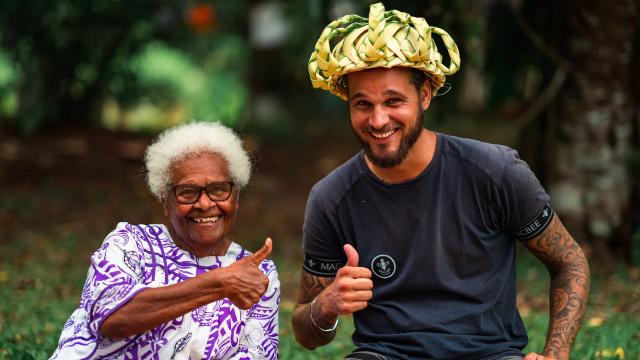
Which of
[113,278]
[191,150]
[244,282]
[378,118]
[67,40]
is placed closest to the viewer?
[244,282]

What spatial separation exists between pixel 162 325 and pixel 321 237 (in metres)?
0.70

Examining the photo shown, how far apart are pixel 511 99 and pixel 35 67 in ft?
14.7

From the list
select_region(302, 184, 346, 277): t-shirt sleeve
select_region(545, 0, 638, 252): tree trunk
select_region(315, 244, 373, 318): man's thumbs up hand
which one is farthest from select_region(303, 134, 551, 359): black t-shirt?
select_region(545, 0, 638, 252): tree trunk

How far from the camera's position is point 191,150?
383 cm

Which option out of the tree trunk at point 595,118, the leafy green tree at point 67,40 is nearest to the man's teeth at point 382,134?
the tree trunk at point 595,118

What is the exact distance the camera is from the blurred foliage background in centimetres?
726

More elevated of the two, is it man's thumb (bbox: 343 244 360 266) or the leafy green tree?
the leafy green tree

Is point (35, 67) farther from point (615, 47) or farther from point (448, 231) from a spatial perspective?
point (448, 231)

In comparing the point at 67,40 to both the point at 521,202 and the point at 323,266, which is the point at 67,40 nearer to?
the point at 323,266

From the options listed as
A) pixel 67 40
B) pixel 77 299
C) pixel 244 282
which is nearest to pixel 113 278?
pixel 244 282

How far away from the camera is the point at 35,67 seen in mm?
9391

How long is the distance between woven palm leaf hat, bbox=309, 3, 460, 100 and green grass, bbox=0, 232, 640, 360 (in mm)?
1969

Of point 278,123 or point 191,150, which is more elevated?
point 278,123

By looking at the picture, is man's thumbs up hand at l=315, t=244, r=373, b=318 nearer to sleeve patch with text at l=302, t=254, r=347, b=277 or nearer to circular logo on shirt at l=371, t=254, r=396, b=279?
circular logo on shirt at l=371, t=254, r=396, b=279
